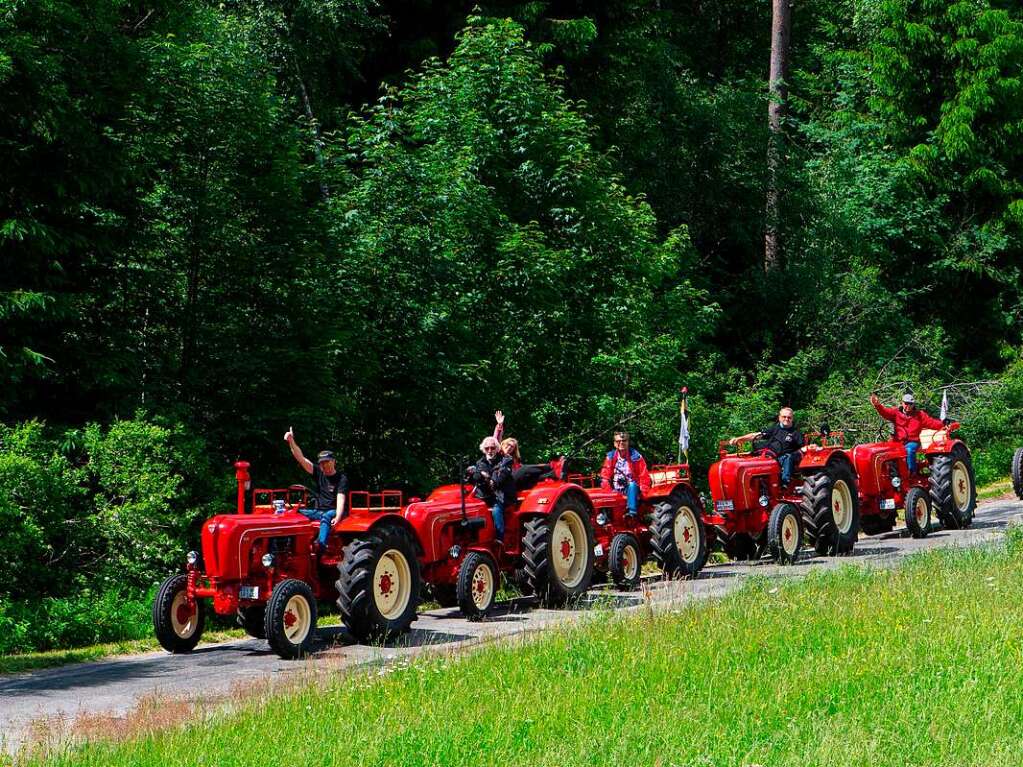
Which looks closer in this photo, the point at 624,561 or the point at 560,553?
the point at 560,553

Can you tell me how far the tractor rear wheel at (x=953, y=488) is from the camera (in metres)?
23.7

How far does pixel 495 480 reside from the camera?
1593 cm

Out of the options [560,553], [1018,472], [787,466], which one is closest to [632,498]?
[560,553]

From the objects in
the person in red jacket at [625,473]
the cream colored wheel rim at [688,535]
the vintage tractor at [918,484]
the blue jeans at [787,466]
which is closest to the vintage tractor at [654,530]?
the cream colored wheel rim at [688,535]

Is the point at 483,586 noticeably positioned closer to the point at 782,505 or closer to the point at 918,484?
the point at 782,505

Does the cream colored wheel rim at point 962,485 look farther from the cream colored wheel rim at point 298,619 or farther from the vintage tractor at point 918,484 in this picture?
the cream colored wheel rim at point 298,619

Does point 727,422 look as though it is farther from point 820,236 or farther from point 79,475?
point 79,475

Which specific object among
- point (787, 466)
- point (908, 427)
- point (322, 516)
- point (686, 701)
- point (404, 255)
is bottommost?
point (686, 701)

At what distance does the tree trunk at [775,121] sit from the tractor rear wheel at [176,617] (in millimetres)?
25501

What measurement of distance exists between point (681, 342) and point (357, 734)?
745 inches

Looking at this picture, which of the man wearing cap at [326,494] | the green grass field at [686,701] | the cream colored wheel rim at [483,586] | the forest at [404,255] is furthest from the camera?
the forest at [404,255]

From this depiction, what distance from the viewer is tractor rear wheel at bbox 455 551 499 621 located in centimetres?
1462

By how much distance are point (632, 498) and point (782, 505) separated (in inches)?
115

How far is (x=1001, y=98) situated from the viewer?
4000cm
